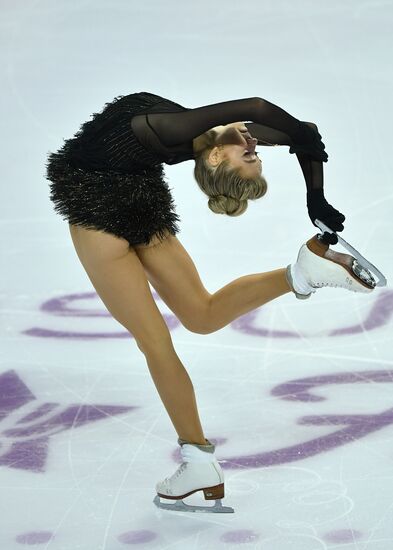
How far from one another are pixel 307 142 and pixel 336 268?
0.36 metres

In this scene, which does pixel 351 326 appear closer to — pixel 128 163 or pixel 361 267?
pixel 361 267

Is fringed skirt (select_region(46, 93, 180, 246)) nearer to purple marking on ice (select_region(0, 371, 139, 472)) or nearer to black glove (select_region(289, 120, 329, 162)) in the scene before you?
black glove (select_region(289, 120, 329, 162))

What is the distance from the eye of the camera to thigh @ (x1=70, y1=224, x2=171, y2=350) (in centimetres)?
304

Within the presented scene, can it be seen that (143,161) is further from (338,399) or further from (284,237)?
(284,237)

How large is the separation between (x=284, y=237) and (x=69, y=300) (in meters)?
1.07

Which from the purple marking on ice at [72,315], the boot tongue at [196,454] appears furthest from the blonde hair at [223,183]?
the purple marking on ice at [72,315]

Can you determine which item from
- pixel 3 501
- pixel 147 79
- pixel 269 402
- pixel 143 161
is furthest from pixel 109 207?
pixel 147 79

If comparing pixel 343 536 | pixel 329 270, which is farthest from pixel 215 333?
pixel 343 536

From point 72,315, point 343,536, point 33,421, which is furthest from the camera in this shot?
point 72,315

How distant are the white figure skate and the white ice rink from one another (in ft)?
1.95

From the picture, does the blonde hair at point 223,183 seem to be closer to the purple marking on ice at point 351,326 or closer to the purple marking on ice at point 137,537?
the purple marking on ice at point 137,537

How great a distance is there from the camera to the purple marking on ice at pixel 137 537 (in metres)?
2.79

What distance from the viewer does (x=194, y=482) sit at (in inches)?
120

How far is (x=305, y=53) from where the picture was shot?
20.5 feet
